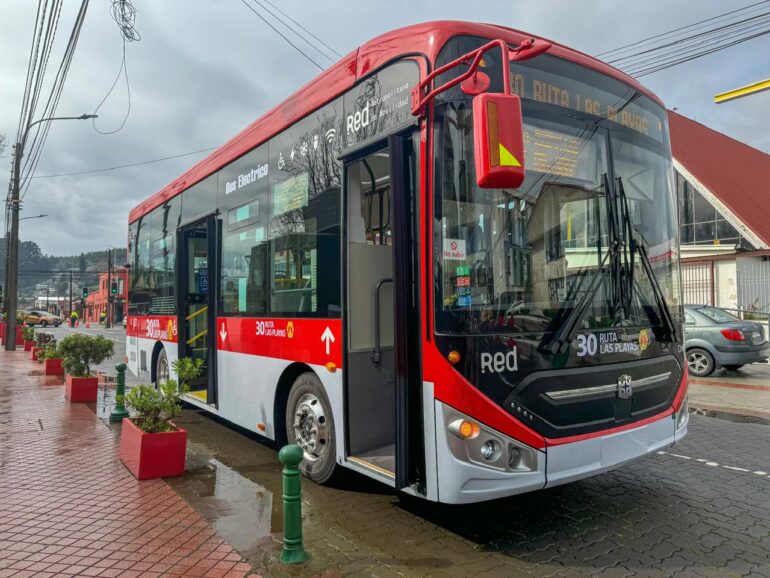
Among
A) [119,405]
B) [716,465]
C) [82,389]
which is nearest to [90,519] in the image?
[119,405]

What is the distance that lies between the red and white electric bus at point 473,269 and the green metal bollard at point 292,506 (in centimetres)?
68

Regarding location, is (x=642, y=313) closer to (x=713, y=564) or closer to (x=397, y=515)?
(x=713, y=564)

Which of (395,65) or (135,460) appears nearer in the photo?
(395,65)

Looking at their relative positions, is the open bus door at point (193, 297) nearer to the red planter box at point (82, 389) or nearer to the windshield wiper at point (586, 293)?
the red planter box at point (82, 389)

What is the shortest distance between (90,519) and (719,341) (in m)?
12.9

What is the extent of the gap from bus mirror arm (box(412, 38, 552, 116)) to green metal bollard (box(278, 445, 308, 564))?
7.83 ft

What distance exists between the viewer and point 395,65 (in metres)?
4.29

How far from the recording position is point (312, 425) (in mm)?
5262

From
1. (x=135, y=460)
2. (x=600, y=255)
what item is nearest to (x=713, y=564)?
(x=600, y=255)

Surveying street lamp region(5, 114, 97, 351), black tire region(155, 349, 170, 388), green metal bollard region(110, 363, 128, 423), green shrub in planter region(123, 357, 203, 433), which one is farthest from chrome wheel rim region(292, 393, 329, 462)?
street lamp region(5, 114, 97, 351)

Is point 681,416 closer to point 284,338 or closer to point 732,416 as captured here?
point 284,338

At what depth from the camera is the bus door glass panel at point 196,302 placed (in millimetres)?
8648

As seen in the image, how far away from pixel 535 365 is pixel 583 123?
1818 millimetres

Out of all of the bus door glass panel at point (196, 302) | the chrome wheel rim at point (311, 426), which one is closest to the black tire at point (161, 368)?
the bus door glass panel at point (196, 302)
